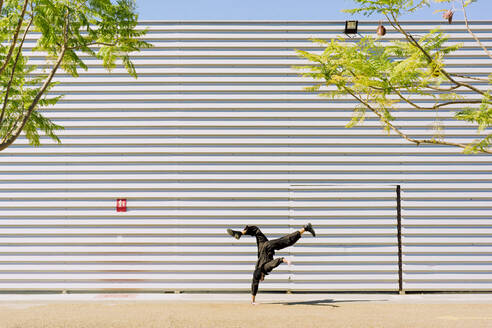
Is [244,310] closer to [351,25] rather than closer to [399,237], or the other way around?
[399,237]

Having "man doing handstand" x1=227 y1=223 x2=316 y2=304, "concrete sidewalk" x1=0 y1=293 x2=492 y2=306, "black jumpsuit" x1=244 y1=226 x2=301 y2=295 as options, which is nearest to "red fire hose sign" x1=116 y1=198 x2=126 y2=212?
"concrete sidewalk" x1=0 y1=293 x2=492 y2=306

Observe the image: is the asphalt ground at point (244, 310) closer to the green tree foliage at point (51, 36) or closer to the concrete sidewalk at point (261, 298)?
the concrete sidewalk at point (261, 298)

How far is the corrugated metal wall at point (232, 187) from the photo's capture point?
38.7 ft

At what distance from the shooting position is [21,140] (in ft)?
39.8

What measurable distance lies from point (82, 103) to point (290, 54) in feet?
17.9

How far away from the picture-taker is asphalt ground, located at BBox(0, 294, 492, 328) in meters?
8.35

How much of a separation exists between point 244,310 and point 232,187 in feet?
10.8

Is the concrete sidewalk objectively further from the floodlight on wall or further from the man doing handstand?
the floodlight on wall

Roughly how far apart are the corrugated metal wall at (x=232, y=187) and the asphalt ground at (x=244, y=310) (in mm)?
645

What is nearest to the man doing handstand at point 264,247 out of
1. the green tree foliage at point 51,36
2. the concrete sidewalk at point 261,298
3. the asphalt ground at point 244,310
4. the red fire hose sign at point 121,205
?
the asphalt ground at point 244,310

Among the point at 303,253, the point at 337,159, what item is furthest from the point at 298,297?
the point at 337,159

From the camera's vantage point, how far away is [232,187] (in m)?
11.9

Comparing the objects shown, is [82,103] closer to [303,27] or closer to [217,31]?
[217,31]

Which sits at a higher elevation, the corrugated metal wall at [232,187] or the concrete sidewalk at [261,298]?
the corrugated metal wall at [232,187]
